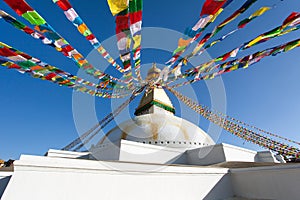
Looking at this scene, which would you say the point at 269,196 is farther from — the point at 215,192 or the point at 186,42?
the point at 186,42

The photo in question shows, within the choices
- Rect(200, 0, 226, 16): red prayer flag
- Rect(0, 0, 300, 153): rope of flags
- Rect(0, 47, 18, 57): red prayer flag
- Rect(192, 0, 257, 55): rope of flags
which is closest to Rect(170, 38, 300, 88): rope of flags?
Rect(0, 0, 300, 153): rope of flags

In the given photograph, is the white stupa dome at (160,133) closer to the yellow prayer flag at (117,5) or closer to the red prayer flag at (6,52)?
the red prayer flag at (6,52)

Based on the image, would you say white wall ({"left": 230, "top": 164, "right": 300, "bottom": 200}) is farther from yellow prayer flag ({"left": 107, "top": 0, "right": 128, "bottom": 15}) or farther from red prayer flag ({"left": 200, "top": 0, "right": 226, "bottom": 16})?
yellow prayer flag ({"left": 107, "top": 0, "right": 128, "bottom": 15})

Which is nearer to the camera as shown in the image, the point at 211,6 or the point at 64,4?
the point at 211,6

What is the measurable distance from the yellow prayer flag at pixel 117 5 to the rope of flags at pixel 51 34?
1980mm

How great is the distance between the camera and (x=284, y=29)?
169 inches

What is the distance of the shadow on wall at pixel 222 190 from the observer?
157 inches

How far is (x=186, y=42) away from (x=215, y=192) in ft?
14.1

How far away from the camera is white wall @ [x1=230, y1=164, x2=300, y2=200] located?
137 inches

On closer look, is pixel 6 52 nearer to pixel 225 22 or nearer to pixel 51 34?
pixel 51 34

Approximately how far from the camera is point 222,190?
13.8 ft

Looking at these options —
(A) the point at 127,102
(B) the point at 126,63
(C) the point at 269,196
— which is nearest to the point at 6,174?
(B) the point at 126,63

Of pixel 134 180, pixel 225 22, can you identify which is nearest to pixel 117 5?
pixel 225 22

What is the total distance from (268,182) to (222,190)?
113cm
